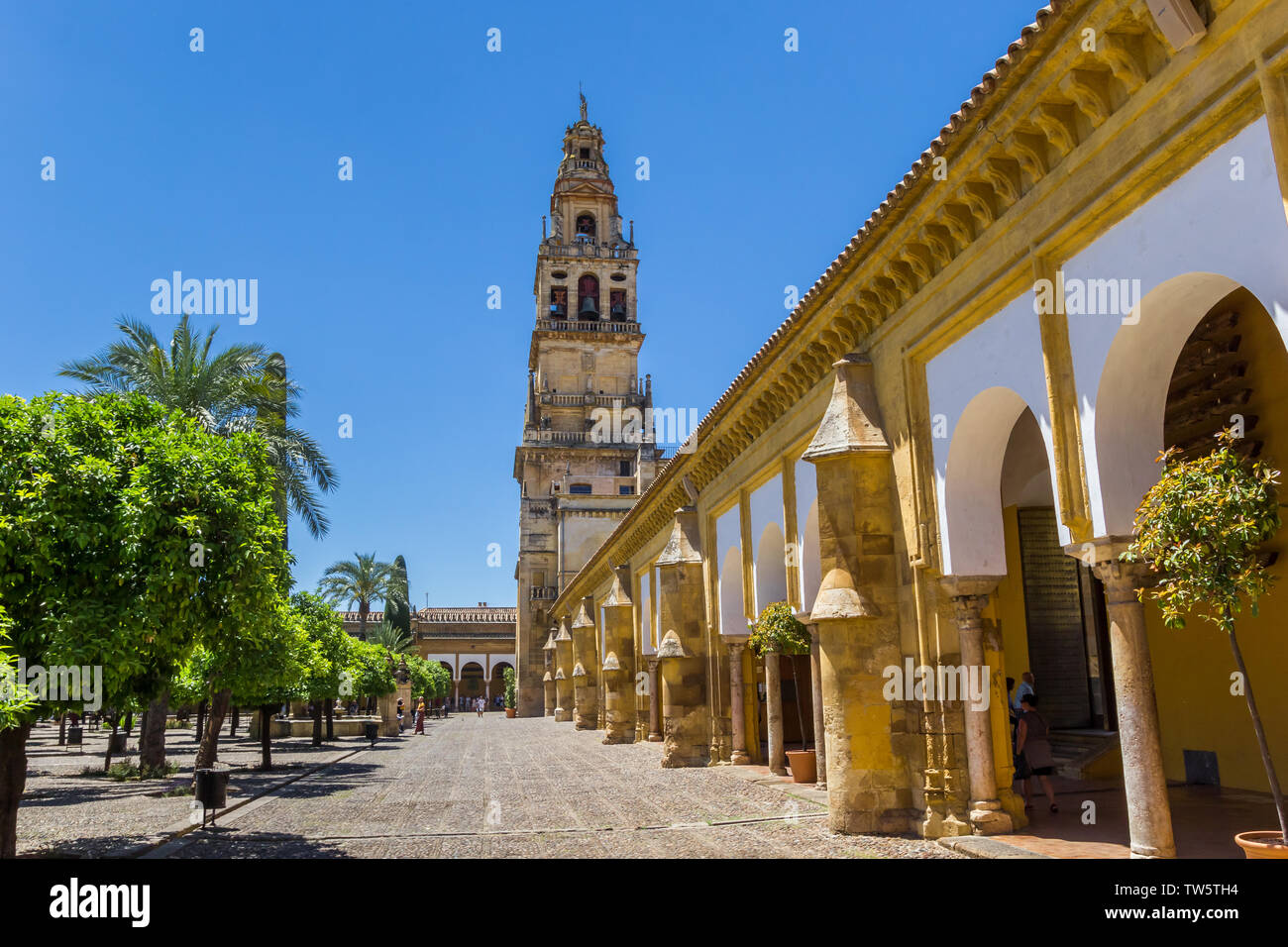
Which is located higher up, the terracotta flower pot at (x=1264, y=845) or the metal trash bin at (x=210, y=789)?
the terracotta flower pot at (x=1264, y=845)

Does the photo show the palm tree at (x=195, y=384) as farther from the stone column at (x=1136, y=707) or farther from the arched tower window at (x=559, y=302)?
the arched tower window at (x=559, y=302)

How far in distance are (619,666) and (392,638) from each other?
32137 mm

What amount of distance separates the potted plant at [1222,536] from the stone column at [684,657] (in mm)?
13555

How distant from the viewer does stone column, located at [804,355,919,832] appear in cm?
989

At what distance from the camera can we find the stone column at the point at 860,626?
9891 millimetres

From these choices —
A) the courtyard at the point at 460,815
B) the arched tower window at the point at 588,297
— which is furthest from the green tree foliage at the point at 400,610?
the courtyard at the point at 460,815

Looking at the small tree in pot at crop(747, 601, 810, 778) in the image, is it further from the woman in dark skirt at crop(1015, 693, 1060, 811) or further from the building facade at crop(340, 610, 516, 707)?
the building facade at crop(340, 610, 516, 707)

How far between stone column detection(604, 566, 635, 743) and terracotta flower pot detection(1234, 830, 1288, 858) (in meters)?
22.5

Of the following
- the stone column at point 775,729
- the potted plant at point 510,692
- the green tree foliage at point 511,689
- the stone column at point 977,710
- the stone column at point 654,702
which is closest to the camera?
the stone column at point 977,710

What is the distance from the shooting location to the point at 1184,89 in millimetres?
6230

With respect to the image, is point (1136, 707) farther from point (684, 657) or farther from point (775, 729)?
point (684, 657)

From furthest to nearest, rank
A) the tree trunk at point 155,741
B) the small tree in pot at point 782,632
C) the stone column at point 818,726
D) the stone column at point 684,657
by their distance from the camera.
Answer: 1. the tree trunk at point 155,741
2. the stone column at point 684,657
3. the small tree in pot at point 782,632
4. the stone column at point 818,726

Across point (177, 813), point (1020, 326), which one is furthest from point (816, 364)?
point (177, 813)

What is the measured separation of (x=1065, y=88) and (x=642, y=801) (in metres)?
10.4
